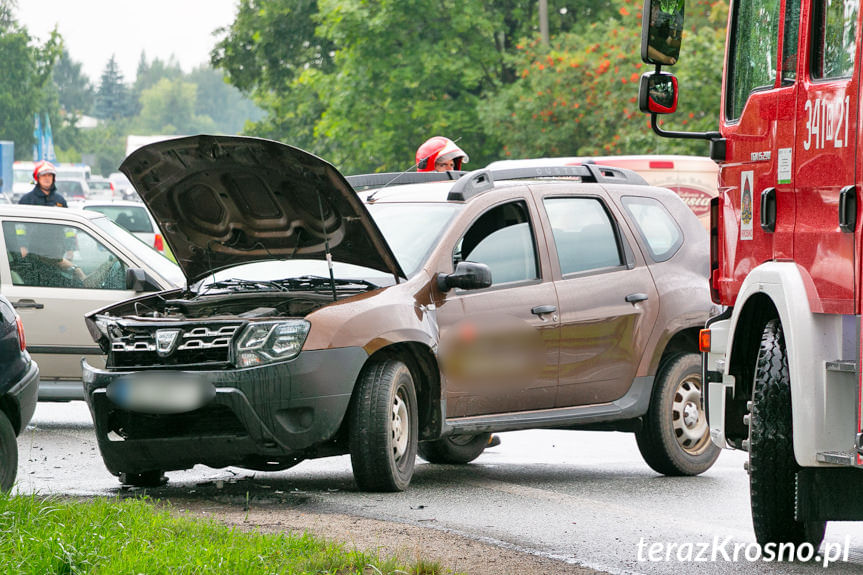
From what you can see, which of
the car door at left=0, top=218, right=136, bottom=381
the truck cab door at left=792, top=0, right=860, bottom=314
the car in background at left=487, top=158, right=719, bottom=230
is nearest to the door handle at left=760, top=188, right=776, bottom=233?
the truck cab door at left=792, top=0, right=860, bottom=314

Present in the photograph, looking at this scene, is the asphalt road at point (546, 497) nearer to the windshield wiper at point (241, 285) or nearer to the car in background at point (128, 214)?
the windshield wiper at point (241, 285)

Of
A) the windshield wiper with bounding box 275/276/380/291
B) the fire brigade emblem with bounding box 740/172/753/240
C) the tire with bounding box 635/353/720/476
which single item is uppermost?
the fire brigade emblem with bounding box 740/172/753/240

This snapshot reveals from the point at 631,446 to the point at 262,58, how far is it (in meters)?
37.5

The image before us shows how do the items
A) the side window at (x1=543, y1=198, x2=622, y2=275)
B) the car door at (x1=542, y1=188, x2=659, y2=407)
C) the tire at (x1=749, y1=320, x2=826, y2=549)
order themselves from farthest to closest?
1. the side window at (x1=543, y1=198, x2=622, y2=275)
2. the car door at (x1=542, y1=188, x2=659, y2=407)
3. the tire at (x1=749, y1=320, x2=826, y2=549)

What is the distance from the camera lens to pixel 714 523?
7.51 meters

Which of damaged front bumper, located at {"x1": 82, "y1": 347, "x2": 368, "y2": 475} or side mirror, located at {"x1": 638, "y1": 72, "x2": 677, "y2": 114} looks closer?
side mirror, located at {"x1": 638, "y1": 72, "x2": 677, "y2": 114}

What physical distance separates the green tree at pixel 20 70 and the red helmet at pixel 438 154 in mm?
81254

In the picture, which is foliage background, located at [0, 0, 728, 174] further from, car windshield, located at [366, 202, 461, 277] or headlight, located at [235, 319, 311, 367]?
headlight, located at [235, 319, 311, 367]

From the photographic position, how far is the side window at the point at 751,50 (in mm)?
6559

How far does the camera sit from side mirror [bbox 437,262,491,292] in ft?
27.3

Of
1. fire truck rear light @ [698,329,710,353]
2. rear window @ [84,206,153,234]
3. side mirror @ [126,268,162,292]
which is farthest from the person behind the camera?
rear window @ [84,206,153,234]

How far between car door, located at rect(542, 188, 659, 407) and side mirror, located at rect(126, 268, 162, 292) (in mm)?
Result: 2828

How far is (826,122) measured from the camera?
5.69 m

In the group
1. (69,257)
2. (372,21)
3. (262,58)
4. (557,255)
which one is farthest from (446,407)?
(262,58)
